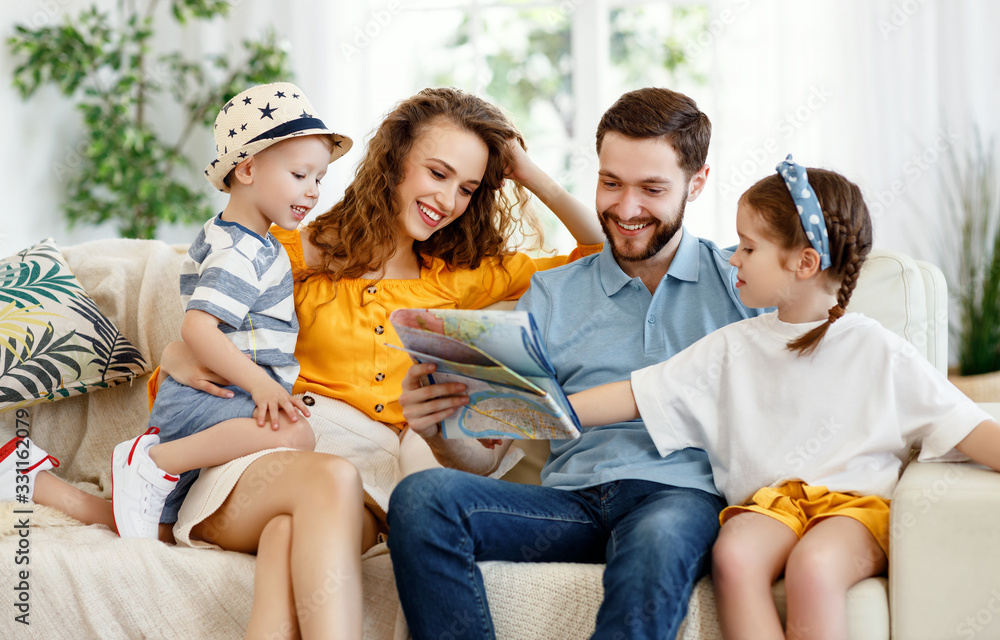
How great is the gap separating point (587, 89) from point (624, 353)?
2.68 meters

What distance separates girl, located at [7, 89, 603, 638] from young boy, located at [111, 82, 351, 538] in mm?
49

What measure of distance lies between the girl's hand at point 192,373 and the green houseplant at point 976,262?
262 centimetres

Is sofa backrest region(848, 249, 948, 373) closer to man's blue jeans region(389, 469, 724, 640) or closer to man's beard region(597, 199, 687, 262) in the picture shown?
man's beard region(597, 199, 687, 262)

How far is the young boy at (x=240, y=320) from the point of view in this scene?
143 cm

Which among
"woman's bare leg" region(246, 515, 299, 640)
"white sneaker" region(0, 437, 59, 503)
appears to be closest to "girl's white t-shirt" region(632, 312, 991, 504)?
"woman's bare leg" region(246, 515, 299, 640)

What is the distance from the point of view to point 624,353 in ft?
5.04

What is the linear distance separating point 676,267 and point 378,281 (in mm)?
609

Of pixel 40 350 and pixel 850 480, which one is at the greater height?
pixel 40 350

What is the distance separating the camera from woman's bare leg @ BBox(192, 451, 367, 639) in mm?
1204

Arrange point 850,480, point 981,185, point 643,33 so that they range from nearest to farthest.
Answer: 1. point 850,480
2. point 981,185
3. point 643,33

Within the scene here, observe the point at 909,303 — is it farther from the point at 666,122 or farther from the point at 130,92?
the point at 130,92

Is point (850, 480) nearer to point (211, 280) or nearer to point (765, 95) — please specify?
point (211, 280)

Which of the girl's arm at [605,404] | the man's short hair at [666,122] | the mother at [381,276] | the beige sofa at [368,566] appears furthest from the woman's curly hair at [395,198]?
the girl's arm at [605,404]

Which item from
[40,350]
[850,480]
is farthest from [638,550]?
[40,350]
